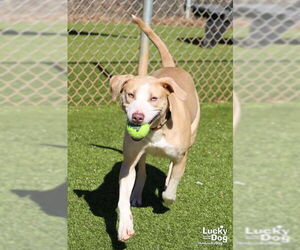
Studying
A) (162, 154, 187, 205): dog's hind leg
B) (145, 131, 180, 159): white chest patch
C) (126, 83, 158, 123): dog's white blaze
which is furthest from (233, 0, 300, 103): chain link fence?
(126, 83, 158, 123): dog's white blaze

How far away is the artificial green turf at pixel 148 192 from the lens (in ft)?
12.0

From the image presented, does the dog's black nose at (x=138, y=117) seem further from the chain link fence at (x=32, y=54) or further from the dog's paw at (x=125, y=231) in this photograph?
the chain link fence at (x=32, y=54)

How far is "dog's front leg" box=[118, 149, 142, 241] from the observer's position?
3.33 m

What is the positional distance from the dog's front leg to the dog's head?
1.07 ft

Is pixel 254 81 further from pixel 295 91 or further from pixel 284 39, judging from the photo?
pixel 284 39

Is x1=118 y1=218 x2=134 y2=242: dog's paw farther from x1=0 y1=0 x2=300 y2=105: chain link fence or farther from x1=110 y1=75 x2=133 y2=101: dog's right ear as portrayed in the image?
x1=0 y1=0 x2=300 y2=105: chain link fence

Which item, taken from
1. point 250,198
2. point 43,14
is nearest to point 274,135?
point 250,198

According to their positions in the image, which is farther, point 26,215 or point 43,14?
point 43,14

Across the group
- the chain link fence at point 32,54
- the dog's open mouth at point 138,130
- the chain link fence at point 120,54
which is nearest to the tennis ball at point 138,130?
the dog's open mouth at point 138,130

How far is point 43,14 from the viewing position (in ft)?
42.0

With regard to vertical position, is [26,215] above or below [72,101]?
above

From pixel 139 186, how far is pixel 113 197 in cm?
20

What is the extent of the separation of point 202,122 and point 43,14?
7148mm

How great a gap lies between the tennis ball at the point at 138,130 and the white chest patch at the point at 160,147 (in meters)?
0.29
